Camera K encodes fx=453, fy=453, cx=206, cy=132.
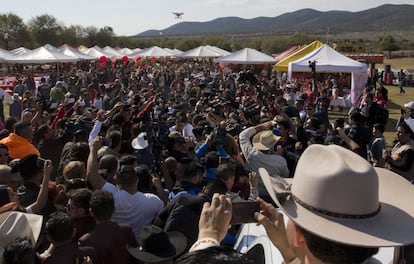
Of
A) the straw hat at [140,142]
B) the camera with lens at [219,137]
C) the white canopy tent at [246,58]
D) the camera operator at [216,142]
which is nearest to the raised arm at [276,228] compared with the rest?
the camera operator at [216,142]

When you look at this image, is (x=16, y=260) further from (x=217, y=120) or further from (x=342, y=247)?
(x=217, y=120)

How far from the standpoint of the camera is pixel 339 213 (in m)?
1.58

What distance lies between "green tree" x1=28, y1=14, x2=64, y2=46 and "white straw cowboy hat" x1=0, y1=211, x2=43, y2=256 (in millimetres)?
64510

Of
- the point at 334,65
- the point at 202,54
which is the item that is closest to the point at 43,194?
the point at 334,65

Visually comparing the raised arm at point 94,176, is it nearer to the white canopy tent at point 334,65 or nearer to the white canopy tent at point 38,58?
the white canopy tent at point 334,65

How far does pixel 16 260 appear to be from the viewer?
2.68m

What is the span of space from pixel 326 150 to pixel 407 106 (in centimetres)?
836

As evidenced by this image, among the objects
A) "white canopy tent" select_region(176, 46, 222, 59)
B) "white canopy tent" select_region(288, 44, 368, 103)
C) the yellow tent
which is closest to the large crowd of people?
"white canopy tent" select_region(288, 44, 368, 103)

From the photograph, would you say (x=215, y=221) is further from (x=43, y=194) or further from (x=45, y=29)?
(x=45, y=29)

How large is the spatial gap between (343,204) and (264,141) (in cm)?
388

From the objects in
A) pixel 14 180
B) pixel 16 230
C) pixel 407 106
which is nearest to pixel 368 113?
pixel 407 106

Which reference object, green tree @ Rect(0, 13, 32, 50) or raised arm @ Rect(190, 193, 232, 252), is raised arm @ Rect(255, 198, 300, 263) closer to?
raised arm @ Rect(190, 193, 232, 252)

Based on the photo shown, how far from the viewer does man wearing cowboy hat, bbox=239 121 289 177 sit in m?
5.26

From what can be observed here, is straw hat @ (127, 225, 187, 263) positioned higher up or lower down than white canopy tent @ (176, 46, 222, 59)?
lower down
